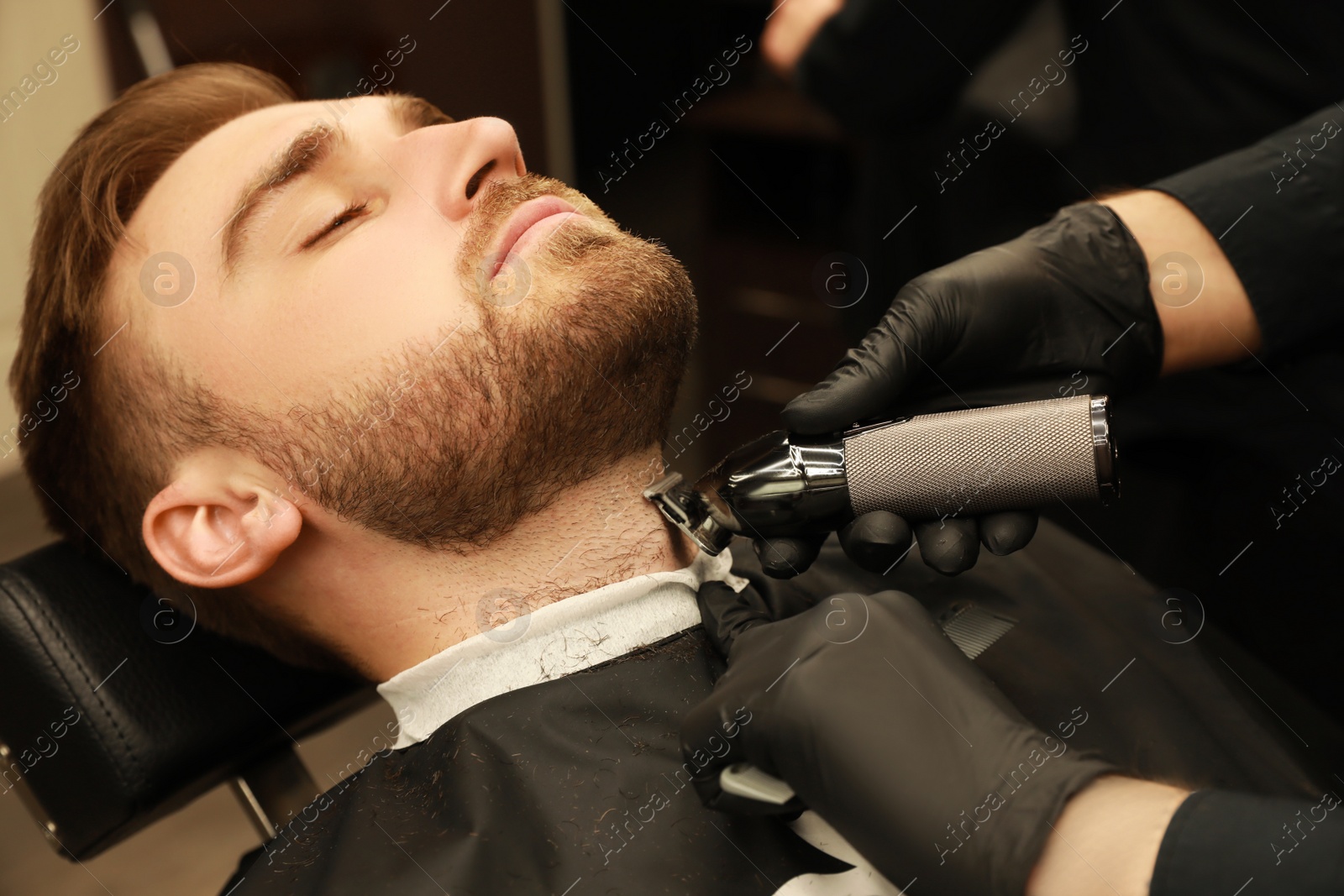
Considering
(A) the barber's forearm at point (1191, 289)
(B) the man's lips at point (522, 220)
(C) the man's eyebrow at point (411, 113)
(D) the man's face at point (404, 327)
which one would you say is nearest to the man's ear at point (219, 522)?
(D) the man's face at point (404, 327)

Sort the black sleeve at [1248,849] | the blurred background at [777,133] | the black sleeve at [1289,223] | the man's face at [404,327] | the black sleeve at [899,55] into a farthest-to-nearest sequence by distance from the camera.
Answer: the black sleeve at [899,55] → the blurred background at [777,133] → the black sleeve at [1289,223] → the man's face at [404,327] → the black sleeve at [1248,849]

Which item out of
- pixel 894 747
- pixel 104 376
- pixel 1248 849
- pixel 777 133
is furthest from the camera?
pixel 777 133

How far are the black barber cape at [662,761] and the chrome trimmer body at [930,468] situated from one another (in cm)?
26

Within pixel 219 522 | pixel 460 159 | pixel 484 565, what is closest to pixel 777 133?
pixel 460 159

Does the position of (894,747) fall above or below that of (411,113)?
below

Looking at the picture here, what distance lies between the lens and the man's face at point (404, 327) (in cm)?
130

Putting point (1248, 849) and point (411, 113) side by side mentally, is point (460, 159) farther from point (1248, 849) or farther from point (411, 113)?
point (1248, 849)

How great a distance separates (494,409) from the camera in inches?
52.0

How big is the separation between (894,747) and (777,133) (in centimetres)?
219

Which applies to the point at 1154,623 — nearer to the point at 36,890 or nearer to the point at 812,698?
the point at 812,698

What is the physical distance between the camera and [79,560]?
1.49 meters

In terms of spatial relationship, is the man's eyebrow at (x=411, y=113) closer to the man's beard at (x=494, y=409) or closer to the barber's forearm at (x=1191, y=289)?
the man's beard at (x=494, y=409)

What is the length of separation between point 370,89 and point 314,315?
1.09 meters

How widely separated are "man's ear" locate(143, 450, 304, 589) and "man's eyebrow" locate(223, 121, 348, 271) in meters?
0.30
